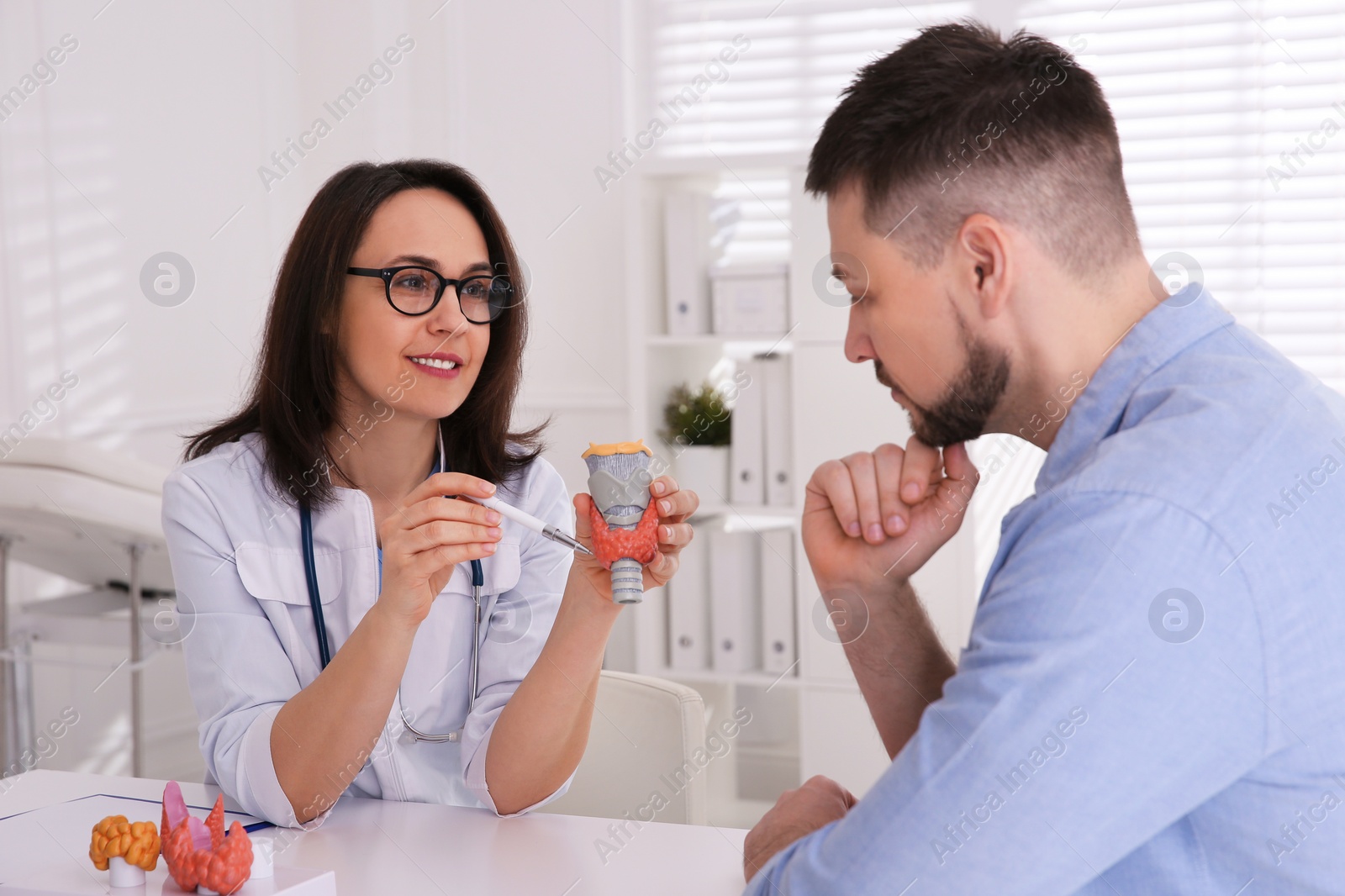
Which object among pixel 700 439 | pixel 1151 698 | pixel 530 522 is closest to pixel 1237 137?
pixel 700 439

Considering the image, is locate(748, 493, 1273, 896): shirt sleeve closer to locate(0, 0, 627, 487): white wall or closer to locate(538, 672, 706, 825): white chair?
locate(538, 672, 706, 825): white chair

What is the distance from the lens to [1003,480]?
4059 millimetres

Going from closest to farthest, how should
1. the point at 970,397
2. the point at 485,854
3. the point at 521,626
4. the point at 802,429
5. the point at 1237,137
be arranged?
the point at 970,397, the point at 485,854, the point at 521,626, the point at 802,429, the point at 1237,137

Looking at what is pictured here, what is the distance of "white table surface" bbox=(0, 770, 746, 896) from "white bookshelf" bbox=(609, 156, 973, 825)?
2338 millimetres

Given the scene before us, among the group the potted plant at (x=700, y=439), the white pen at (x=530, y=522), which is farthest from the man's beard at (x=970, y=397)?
the potted plant at (x=700, y=439)

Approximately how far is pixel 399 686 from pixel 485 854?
0.48 metres

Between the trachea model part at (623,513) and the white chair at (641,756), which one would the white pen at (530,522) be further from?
the white chair at (641,756)

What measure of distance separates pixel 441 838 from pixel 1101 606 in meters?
0.94

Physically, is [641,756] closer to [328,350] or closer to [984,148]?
[328,350]

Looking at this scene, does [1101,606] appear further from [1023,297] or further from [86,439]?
[86,439]

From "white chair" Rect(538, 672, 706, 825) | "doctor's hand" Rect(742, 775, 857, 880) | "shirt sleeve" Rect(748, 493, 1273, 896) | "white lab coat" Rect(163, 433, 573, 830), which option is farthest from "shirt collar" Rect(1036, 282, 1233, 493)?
"white lab coat" Rect(163, 433, 573, 830)

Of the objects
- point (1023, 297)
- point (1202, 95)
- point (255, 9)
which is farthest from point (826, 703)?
Result: point (255, 9)

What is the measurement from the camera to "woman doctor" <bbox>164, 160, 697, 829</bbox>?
1622 mm

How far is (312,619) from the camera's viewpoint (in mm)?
1881
